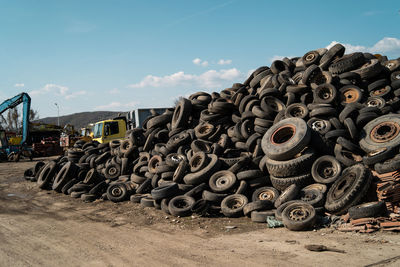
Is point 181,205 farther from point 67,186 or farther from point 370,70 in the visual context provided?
point 370,70

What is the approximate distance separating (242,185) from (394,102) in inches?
235

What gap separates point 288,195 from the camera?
25.0 ft

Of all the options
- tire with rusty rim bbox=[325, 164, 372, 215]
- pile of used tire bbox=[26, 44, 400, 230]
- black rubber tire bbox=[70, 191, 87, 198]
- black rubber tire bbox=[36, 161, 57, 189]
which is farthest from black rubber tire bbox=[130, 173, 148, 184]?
tire with rusty rim bbox=[325, 164, 372, 215]

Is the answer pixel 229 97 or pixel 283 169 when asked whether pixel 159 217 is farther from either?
pixel 229 97

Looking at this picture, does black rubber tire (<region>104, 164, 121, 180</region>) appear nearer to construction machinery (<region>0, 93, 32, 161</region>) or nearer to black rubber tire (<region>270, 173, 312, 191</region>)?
black rubber tire (<region>270, 173, 312, 191</region>)

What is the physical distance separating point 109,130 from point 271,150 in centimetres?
1314

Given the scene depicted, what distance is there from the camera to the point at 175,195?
29.5ft

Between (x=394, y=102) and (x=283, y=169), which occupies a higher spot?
(x=394, y=102)

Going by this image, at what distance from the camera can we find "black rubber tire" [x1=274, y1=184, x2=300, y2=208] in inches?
298

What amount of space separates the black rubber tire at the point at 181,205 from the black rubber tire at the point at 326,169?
127 inches

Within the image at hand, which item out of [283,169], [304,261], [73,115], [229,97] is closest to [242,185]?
[283,169]

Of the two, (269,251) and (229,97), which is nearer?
(269,251)

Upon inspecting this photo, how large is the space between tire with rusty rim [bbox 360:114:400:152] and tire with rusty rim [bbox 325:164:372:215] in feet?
4.48

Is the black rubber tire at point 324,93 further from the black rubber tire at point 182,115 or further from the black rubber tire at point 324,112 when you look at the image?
the black rubber tire at point 182,115
